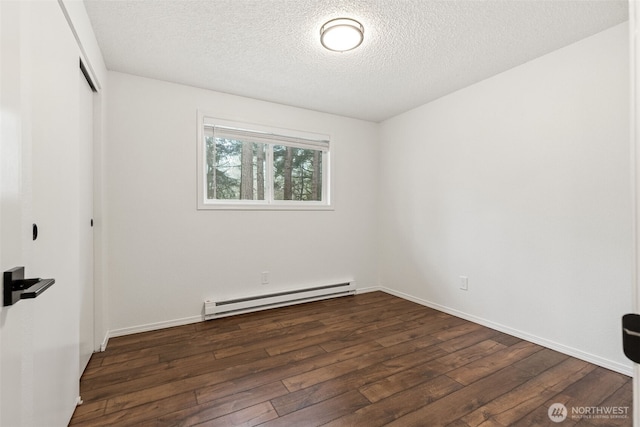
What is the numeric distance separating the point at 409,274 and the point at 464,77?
7.46 ft

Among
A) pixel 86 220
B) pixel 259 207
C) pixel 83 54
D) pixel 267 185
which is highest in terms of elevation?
pixel 83 54

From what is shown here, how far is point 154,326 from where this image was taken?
271 cm

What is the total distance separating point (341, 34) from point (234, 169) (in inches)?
72.2

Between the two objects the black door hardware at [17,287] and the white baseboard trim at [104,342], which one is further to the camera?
the white baseboard trim at [104,342]

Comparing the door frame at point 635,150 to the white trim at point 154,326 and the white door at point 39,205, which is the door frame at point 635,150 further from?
the white trim at point 154,326

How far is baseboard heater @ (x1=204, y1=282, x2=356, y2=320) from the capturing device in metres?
2.93

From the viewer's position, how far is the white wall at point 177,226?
102 inches

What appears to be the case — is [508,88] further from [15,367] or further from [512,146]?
[15,367]

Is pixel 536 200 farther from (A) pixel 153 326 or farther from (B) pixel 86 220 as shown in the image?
(A) pixel 153 326

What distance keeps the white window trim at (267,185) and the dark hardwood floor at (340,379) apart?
123 cm

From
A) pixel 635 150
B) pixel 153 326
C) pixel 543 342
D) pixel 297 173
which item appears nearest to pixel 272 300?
pixel 153 326

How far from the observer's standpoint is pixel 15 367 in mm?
788

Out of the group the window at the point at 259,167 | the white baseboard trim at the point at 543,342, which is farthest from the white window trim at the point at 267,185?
the white baseboard trim at the point at 543,342

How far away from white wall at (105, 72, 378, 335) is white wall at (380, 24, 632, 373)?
4.73 feet
